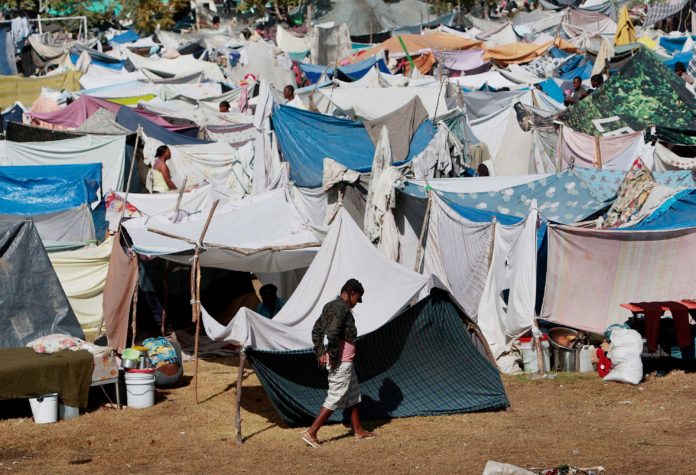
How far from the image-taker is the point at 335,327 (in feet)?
29.8

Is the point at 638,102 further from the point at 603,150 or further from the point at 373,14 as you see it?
the point at 373,14

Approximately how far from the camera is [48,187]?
17125mm

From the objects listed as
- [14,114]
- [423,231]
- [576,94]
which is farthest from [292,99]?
[423,231]

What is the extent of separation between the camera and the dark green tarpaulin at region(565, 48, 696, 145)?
18578mm

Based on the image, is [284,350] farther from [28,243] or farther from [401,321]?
[28,243]

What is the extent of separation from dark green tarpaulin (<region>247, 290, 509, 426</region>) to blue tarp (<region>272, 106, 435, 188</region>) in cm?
657

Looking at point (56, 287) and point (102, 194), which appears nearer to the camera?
point (56, 287)

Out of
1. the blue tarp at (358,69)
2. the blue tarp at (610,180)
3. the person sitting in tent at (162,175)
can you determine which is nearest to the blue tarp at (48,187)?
the person sitting in tent at (162,175)

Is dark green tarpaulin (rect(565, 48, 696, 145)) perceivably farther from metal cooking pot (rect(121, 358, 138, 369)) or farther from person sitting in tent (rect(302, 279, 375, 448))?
person sitting in tent (rect(302, 279, 375, 448))

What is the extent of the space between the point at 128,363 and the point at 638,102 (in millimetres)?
11290

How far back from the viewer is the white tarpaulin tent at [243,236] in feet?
39.0

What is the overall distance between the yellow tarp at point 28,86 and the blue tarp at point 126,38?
17098mm

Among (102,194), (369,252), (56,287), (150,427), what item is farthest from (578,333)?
(102,194)

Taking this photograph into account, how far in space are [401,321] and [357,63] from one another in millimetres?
21235
